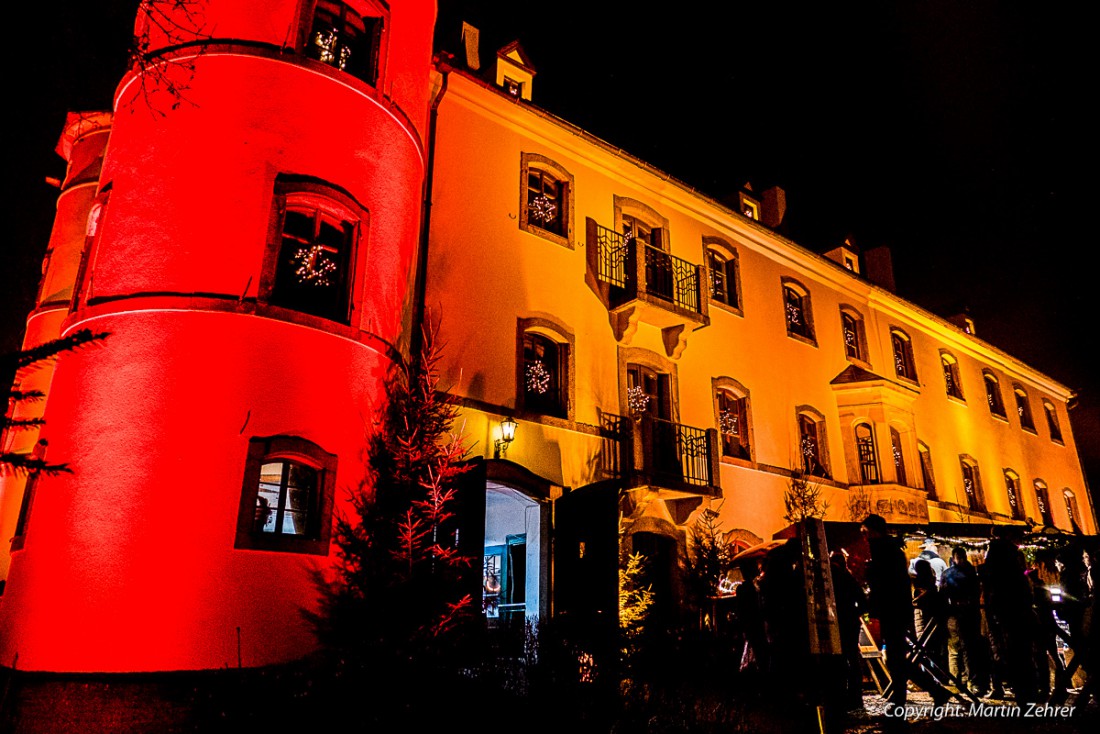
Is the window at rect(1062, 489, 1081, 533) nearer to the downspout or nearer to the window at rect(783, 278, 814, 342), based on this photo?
the window at rect(783, 278, 814, 342)

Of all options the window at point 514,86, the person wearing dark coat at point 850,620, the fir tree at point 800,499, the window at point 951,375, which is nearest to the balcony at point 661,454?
the fir tree at point 800,499

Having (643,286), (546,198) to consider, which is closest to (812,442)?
(643,286)

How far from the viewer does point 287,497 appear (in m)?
9.37

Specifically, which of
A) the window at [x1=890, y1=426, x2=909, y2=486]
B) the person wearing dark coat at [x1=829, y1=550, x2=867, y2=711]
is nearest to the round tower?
the person wearing dark coat at [x1=829, y1=550, x2=867, y2=711]

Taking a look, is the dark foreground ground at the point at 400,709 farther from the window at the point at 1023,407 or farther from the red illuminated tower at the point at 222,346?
the window at the point at 1023,407

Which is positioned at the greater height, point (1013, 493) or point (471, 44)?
point (471, 44)

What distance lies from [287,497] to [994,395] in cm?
2853

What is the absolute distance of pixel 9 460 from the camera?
2.43 m

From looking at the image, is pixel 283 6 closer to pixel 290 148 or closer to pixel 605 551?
pixel 290 148

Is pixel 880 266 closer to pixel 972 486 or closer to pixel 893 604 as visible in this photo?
pixel 972 486

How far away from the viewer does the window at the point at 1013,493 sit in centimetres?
2616

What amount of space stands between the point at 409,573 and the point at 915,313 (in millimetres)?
22001

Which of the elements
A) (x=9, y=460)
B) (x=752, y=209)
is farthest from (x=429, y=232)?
(x=752, y=209)

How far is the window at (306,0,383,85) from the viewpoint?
11414 mm
